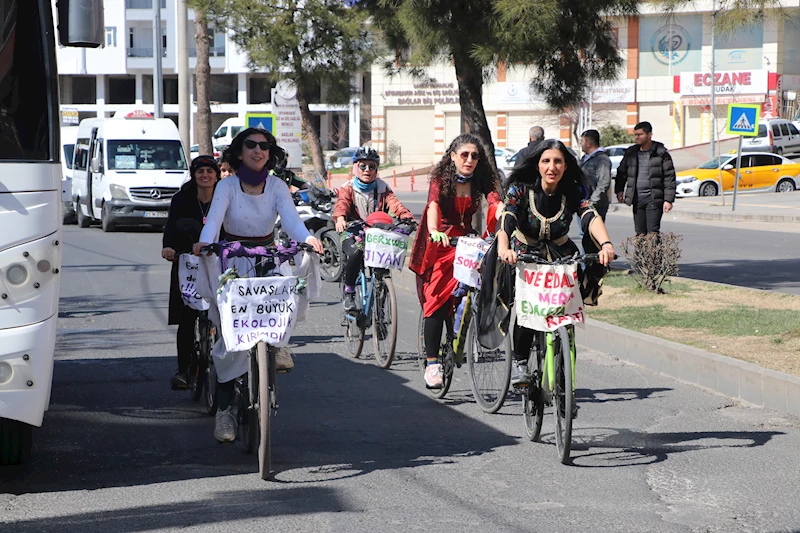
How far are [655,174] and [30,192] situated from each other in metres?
9.71

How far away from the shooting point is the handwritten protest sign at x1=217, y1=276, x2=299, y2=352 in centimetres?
593

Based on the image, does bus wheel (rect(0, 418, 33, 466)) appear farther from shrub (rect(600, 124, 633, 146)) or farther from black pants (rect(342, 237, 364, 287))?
shrub (rect(600, 124, 633, 146))

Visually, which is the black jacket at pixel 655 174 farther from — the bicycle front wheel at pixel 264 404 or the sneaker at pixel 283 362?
the bicycle front wheel at pixel 264 404

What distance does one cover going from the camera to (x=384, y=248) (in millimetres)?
9188

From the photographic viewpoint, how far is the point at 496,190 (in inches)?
317

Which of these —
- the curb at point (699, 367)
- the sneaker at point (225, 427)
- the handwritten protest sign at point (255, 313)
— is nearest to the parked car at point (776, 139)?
the curb at point (699, 367)

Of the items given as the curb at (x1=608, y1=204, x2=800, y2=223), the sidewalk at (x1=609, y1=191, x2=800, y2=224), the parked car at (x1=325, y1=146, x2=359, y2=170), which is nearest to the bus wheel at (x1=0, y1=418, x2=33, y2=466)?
the sidewalk at (x1=609, y1=191, x2=800, y2=224)

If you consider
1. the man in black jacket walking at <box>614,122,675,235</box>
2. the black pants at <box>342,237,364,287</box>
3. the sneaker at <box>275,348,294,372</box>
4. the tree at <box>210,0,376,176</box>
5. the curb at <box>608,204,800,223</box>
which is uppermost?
the tree at <box>210,0,376,176</box>

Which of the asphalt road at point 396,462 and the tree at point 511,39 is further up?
the tree at point 511,39

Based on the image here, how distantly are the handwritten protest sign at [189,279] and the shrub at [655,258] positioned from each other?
20.4 feet

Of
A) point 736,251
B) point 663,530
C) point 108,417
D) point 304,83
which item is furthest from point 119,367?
point 304,83

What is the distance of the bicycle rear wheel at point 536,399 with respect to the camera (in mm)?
6629

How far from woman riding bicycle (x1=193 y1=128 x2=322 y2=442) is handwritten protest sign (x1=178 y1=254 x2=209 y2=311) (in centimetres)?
85

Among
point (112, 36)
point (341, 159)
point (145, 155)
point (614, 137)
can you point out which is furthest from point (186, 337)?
point (112, 36)
